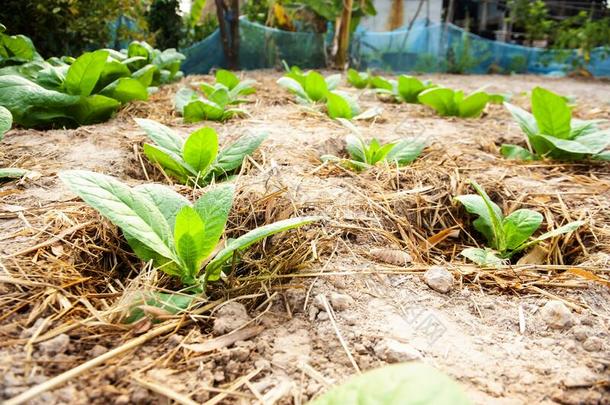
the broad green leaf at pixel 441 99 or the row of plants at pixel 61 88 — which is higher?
the row of plants at pixel 61 88

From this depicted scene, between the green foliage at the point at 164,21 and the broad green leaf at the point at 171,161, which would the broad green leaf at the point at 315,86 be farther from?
the green foliage at the point at 164,21

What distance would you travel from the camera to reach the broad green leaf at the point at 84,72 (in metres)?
1.93

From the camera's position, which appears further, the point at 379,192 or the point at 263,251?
the point at 379,192

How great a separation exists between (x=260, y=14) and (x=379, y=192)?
8.73m

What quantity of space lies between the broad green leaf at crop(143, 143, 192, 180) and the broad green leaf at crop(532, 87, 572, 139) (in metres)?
1.47

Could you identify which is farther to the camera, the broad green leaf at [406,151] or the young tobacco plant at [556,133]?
the young tobacco plant at [556,133]

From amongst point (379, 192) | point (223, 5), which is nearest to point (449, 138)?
point (379, 192)

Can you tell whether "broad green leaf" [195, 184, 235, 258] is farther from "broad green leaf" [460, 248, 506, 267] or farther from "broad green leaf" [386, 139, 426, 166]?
"broad green leaf" [386, 139, 426, 166]

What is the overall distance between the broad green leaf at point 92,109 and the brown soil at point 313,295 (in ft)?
1.50

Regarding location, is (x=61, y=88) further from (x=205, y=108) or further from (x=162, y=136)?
(x=162, y=136)

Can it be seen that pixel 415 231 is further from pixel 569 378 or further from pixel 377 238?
pixel 569 378

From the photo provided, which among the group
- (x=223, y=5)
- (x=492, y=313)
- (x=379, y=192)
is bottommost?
(x=492, y=313)

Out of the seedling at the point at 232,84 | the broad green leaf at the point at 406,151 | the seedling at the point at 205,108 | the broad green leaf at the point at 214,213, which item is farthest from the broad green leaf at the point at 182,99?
the broad green leaf at the point at 214,213

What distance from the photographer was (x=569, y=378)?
2.44ft
